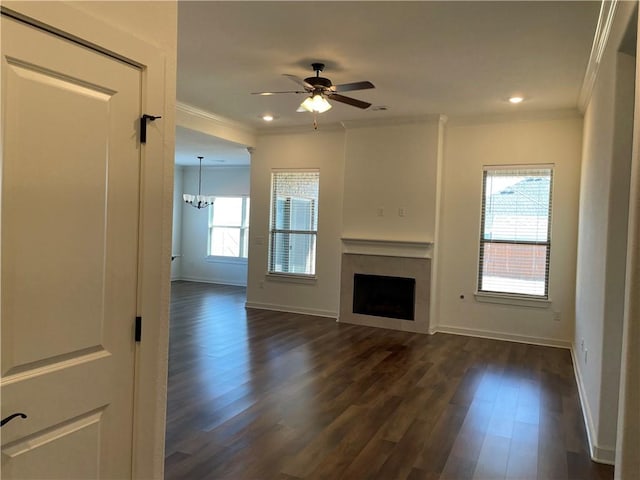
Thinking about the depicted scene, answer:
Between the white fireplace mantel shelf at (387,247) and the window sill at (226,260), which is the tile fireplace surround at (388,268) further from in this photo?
the window sill at (226,260)

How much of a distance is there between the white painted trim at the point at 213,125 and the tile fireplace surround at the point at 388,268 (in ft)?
7.65

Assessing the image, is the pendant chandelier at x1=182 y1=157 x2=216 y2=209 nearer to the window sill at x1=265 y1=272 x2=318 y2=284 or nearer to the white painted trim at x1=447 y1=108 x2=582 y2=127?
the window sill at x1=265 y1=272 x2=318 y2=284

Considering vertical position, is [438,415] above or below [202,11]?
below

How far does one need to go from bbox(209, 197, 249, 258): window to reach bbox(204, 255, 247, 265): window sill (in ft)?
0.22

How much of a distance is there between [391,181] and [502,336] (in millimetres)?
2539

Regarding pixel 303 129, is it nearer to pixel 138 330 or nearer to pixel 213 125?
pixel 213 125

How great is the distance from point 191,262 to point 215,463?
352 inches

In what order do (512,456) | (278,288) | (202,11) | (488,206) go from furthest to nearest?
(278,288) < (488,206) < (202,11) < (512,456)

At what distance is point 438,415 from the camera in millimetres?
3537

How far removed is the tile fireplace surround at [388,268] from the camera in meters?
6.28

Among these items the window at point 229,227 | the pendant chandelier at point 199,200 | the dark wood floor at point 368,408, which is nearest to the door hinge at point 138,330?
the dark wood floor at point 368,408

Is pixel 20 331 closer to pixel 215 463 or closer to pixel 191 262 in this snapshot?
pixel 215 463

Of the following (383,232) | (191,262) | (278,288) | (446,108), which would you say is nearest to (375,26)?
(446,108)

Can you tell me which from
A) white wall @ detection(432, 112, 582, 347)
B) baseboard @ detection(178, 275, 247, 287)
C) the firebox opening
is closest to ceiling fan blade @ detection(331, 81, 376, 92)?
white wall @ detection(432, 112, 582, 347)
